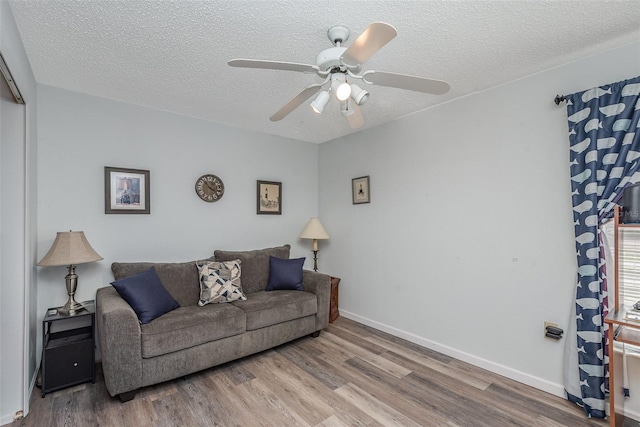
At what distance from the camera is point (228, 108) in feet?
10.5

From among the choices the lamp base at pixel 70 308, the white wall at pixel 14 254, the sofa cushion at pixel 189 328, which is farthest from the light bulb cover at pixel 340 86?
the lamp base at pixel 70 308

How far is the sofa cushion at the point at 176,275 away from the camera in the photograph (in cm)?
283

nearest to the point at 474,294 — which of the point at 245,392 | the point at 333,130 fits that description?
the point at 245,392

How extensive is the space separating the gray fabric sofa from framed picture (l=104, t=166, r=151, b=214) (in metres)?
0.56

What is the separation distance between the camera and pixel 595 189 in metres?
2.08

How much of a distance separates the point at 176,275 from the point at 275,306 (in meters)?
1.02

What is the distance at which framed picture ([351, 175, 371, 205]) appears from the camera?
385 centimetres

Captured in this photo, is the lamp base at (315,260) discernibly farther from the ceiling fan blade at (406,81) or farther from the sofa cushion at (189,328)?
the ceiling fan blade at (406,81)

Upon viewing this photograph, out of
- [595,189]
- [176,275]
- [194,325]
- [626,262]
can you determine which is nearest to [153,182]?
[176,275]

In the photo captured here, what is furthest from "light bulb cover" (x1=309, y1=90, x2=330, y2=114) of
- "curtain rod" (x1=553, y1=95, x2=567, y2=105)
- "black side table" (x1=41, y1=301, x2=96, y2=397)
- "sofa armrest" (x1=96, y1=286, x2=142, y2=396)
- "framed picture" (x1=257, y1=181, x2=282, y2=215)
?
"black side table" (x1=41, y1=301, x2=96, y2=397)

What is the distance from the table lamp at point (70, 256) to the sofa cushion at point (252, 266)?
125 centimetres

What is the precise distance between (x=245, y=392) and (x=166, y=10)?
263cm

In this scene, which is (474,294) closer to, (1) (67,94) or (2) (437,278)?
(2) (437,278)

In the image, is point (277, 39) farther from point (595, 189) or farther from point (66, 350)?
point (66, 350)
